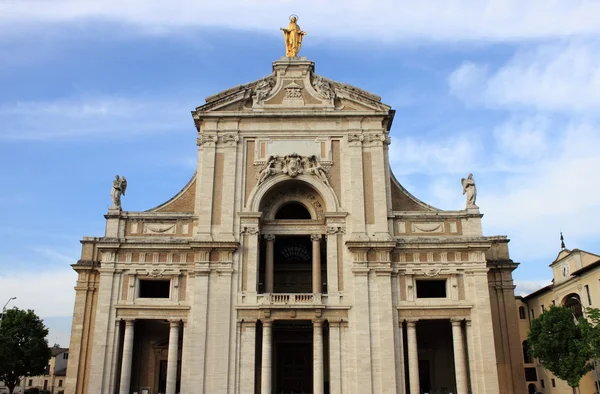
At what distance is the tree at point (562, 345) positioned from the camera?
3581cm

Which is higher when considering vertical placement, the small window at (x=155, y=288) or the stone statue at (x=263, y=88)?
the stone statue at (x=263, y=88)

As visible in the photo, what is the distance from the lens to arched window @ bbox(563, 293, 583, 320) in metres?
47.7

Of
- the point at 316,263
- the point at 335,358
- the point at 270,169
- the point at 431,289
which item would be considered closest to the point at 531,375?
the point at 431,289

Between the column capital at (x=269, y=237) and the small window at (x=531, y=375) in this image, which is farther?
the small window at (x=531, y=375)

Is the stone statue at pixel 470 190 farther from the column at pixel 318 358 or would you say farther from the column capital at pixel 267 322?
the column capital at pixel 267 322

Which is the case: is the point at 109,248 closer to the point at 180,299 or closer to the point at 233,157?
the point at 180,299

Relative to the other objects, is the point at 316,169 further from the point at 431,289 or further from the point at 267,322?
the point at 431,289

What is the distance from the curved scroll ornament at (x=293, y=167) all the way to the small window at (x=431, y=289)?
28.3 feet

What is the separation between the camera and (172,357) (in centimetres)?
3347

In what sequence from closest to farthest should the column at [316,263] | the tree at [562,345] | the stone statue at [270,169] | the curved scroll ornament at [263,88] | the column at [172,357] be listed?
the column at [172,357]
the column at [316,263]
the tree at [562,345]
the stone statue at [270,169]
the curved scroll ornament at [263,88]

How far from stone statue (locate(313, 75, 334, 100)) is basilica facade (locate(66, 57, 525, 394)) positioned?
10 cm

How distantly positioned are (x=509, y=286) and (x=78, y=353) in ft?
89.5

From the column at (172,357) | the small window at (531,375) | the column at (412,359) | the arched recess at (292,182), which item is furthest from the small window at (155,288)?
the small window at (531,375)

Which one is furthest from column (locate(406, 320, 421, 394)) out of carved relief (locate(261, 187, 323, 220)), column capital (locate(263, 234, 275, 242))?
column capital (locate(263, 234, 275, 242))
